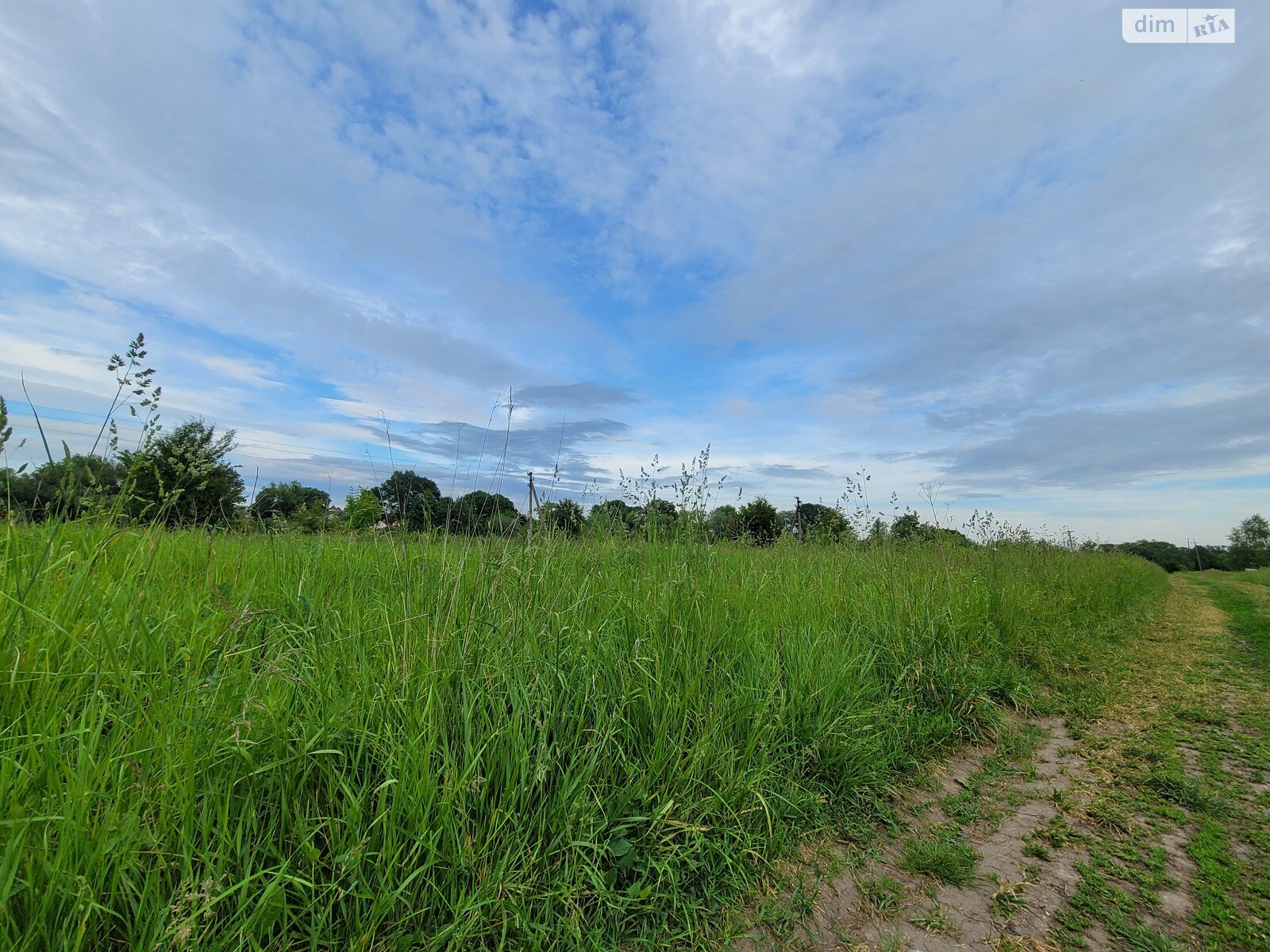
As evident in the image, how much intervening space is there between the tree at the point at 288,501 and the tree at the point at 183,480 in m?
0.17

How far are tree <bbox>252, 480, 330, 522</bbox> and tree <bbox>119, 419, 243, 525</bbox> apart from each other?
166 millimetres

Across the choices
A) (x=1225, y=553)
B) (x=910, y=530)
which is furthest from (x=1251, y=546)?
(x=910, y=530)

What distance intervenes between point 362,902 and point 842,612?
10.9 ft

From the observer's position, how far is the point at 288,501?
14.8 ft

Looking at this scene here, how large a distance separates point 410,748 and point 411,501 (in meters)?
2.24

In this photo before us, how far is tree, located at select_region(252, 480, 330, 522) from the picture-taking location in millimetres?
3783

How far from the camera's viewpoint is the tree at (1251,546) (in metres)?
41.5

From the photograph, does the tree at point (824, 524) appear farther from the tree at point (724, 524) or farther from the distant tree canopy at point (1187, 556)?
the distant tree canopy at point (1187, 556)

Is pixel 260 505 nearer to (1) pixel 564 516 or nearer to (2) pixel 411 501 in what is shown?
(2) pixel 411 501

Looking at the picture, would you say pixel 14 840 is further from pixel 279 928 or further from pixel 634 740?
pixel 634 740

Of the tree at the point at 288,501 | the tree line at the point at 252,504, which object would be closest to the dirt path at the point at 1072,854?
the tree line at the point at 252,504

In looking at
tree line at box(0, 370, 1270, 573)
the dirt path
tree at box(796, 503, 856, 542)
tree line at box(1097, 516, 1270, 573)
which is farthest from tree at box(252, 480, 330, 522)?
tree line at box(1097, 516, 1270, 573)

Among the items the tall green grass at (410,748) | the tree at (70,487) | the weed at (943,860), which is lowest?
the weed at (943,860)

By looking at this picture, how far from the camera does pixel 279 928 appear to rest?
1471mm
